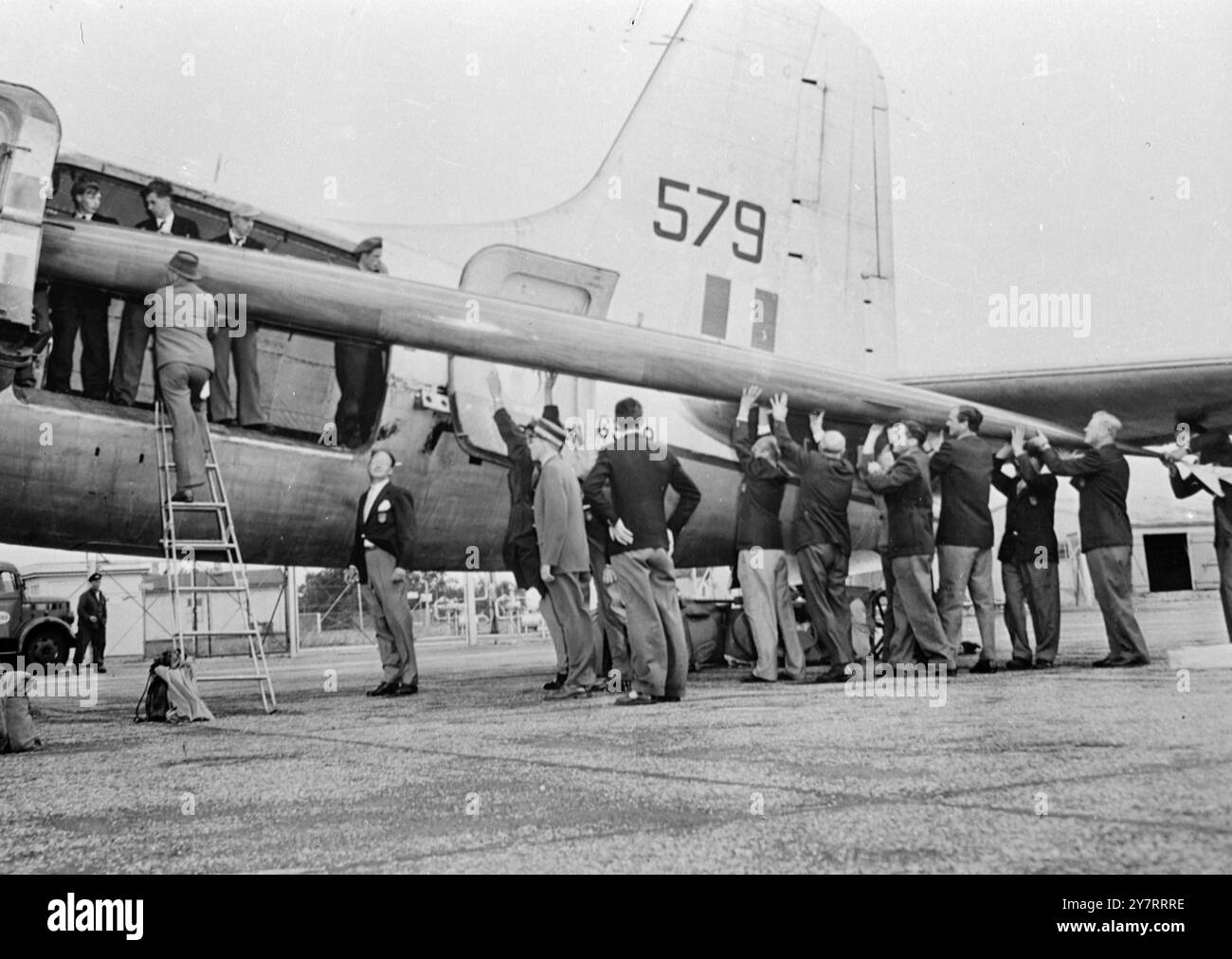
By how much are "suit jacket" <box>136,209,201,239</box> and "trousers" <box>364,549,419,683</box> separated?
1645 mm

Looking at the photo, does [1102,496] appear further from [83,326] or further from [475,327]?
[83,326]

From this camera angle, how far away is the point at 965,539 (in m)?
5.47

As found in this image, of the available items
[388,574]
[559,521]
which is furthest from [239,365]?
[559,521]

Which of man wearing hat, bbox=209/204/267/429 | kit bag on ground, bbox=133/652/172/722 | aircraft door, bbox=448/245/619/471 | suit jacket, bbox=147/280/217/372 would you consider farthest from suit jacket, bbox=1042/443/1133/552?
kit bag on ground, bbox=133/652/172/722

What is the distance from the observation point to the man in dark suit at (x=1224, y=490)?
193 inches

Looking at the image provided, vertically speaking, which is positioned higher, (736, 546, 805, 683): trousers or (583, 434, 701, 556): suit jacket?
(583, 434, 701, 556): suit jacket

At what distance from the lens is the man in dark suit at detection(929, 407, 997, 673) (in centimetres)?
547

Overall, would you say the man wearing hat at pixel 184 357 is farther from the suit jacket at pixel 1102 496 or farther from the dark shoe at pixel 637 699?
the suit jacket at pixel 1102 496

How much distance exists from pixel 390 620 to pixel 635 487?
4.54ft

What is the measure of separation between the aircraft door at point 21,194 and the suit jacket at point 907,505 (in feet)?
13.1

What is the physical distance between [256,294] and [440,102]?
1135 mm

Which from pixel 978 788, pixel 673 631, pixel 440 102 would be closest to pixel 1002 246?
pixel 673 631

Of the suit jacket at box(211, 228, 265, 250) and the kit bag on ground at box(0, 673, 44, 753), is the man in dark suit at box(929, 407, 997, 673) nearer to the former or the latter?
the suit jacket at box(211, 228, 265, 250)
